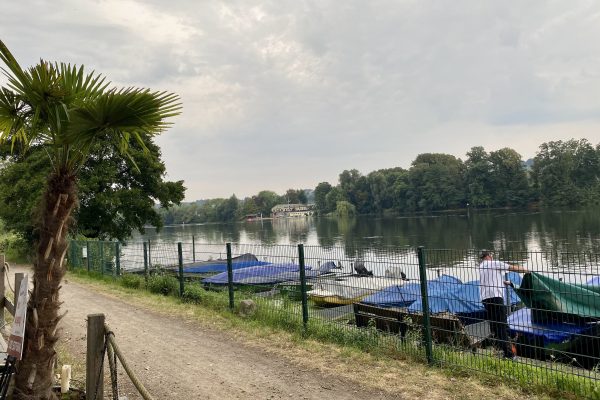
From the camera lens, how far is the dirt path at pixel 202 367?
5754mm

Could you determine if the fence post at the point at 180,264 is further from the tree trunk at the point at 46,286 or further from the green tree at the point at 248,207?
the green tree at the point at 248,207

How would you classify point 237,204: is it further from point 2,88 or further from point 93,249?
point 2,88

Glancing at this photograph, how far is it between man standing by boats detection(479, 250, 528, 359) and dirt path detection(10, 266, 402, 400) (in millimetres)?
2520

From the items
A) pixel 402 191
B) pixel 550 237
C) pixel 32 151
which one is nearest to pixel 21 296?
pixel 32 151

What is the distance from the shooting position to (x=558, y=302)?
20.4 ft

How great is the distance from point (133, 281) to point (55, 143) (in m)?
10.9

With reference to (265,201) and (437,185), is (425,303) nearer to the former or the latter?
(437,185)

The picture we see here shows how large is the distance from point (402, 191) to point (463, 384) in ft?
389

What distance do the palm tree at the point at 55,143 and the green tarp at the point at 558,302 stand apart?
17.2 feet

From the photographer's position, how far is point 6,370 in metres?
4.40

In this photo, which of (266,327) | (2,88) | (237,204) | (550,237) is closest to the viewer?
(2,88)

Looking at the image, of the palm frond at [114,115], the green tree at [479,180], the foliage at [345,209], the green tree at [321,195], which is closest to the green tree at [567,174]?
the green tree at [479,180]

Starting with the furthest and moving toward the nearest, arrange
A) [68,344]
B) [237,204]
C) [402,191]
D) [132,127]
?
[237,204] → [402,191] → [68,344] → [132,127]

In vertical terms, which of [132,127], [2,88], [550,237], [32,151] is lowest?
[550,237]
